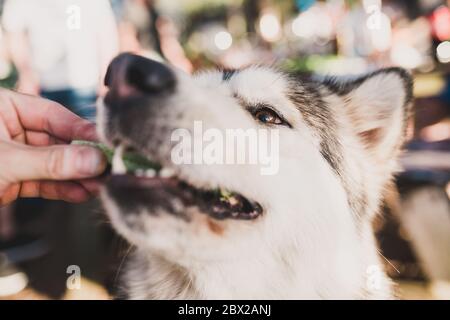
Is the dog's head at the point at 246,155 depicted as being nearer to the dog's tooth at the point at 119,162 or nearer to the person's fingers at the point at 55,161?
the dog's tooth at the point at 119,162

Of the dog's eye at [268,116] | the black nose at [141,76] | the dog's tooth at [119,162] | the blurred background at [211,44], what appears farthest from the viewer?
the blurred background at [211,44]

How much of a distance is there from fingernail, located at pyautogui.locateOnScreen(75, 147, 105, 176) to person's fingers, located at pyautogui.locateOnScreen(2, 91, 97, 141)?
0.27m

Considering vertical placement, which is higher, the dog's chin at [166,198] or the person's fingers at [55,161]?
the person's fingers at [55,161]

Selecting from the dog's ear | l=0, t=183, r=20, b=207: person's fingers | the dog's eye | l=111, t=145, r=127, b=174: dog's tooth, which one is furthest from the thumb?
the dog's ear

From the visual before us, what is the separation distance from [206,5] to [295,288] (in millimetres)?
1172

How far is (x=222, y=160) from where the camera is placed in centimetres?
114

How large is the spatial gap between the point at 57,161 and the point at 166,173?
0.32m

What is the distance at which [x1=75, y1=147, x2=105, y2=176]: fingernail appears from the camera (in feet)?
4.00

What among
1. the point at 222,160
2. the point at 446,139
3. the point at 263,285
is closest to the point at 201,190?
the point at 222,160

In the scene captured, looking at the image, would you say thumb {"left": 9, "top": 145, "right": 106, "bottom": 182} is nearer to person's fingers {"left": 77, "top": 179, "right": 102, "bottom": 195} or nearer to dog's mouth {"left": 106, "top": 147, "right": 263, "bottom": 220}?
dog's mouth {"left": 106, "top": 147, "right": 263, "bottom": 220}

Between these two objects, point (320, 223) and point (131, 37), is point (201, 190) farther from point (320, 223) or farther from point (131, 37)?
point (131, 37)

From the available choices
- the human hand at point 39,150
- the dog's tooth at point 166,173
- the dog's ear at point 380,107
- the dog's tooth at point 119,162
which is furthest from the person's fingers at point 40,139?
the dog's ear at point 380,107

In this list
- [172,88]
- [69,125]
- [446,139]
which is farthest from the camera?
[446,139]

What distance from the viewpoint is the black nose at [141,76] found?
103 cm
